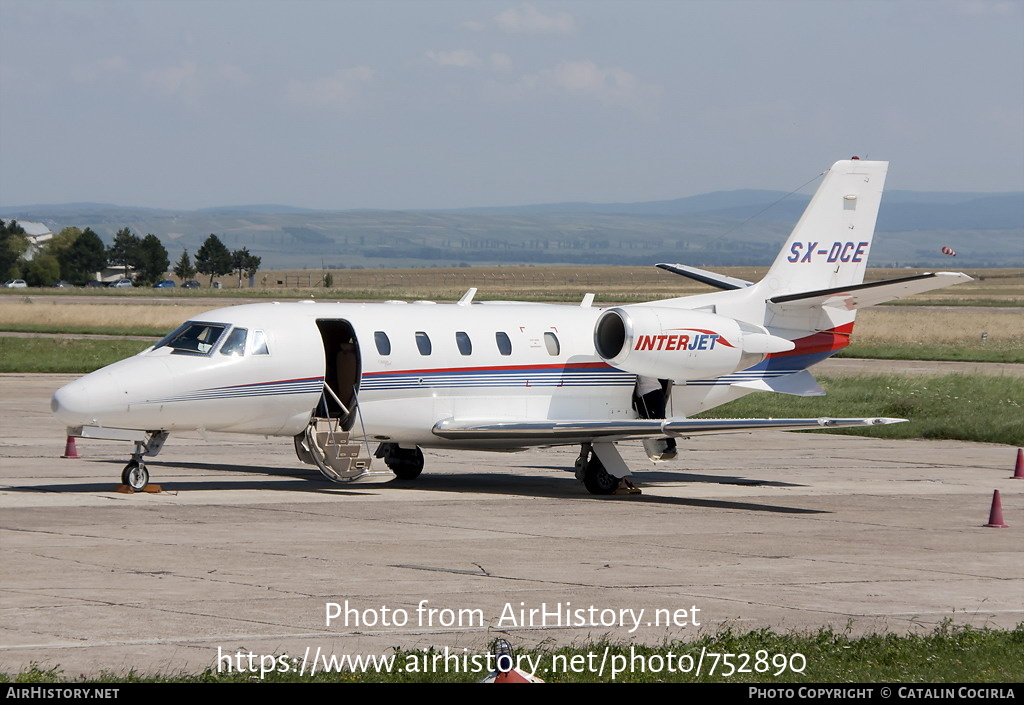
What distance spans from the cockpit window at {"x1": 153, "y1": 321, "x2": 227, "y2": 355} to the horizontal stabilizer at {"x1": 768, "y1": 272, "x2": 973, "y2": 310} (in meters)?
10.1

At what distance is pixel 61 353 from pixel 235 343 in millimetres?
32334

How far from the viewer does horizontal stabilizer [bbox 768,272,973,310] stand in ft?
71.2

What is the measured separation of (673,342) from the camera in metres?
22.9

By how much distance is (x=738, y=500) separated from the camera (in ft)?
71.5

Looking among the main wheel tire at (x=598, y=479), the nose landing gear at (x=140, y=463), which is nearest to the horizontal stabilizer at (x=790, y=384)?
the main wheel tire at (x=598, y=479)

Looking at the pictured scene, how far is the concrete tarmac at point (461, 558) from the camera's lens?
11.9 m

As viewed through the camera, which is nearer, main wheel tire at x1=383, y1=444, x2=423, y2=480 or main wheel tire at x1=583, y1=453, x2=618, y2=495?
main wheel tire at x1=583, y1=453, x2=618, y2=495

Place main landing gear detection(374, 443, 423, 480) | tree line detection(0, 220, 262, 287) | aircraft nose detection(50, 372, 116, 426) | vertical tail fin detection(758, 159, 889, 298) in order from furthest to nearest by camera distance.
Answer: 1. tree line detection(0, 220, 262, 287)
2. vertical tail fin detection(758, 159, 889, 298)
3. main landing gear detection(374, 443, 423, 480)
4. aircraft nose detection(50, 372, 116, 426)

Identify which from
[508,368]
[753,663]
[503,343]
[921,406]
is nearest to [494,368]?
[508,368]

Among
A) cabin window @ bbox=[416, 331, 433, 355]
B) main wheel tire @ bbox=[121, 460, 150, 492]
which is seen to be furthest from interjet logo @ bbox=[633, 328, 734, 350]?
main wheel tire @ bbox=[121, 460, 150, 492]

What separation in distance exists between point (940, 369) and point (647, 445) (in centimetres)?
3038

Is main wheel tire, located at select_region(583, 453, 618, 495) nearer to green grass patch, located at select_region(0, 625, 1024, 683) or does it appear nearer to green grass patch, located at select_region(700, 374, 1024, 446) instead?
green grass patch, located at select_region(0, 625, 1024, 683)
